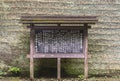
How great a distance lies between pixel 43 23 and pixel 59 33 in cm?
51

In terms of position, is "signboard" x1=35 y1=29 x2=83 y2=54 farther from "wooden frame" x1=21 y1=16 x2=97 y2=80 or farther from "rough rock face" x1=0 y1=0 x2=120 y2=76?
"rough rock face" x1=0 y1=0 x2=120 y2=76

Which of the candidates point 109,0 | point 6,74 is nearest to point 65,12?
point 109,0

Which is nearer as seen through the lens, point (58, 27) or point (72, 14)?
point (58, 27)

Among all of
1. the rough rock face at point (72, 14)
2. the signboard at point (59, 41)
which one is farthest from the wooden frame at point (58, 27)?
the rough rock face at point (72, 14)

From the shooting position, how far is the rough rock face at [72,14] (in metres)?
8.90

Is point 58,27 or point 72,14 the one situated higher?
point 72,14

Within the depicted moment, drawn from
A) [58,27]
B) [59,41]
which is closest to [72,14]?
[58,27]

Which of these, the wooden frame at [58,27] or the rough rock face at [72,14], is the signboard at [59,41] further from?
the rough rock face at [72,14]

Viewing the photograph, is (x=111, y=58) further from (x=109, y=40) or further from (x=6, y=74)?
(x=6, y=74)

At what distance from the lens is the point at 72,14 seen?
8922 millimetres

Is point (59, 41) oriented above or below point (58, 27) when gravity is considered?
below

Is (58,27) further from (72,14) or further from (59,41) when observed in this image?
(72,14)

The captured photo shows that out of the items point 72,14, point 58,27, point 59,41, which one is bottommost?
A: point 59,41

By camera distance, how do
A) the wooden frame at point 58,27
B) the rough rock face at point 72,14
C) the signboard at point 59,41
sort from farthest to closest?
1. the rough rock face at point 72,14
2. the signboard at point 59,41
3. the wooden frame at point 58,27
